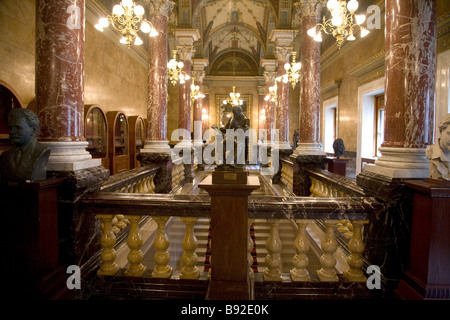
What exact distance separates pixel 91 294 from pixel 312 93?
5.72m

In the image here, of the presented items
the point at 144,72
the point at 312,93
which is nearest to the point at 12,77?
the point at 312,93

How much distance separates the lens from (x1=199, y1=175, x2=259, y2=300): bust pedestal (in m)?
1.97

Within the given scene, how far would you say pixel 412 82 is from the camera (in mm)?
2771

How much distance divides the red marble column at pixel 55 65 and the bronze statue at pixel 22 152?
1.62 ft

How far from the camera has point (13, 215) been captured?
2135 millimetres

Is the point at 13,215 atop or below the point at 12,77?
below

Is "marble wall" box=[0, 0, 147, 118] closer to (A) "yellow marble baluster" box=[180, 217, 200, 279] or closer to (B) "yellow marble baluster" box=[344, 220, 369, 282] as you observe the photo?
(A) "yellow marble baluster" box=[180, 217, 200, 279]

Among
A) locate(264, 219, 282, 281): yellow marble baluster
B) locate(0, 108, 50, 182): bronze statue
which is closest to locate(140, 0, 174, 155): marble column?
locate(0, 108, 50, 182): bronze statue

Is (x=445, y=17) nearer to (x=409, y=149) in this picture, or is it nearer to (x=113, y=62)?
(x=409, y=149)

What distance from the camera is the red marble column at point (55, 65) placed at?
2748 mm

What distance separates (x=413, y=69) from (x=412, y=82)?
0.43 feet

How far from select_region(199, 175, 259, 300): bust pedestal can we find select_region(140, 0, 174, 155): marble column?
450 cm

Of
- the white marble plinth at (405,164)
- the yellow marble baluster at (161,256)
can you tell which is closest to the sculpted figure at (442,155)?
the white marble plinth at (405,164)

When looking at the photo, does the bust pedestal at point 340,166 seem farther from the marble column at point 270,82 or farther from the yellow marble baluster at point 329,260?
the marble column at point 270,82
